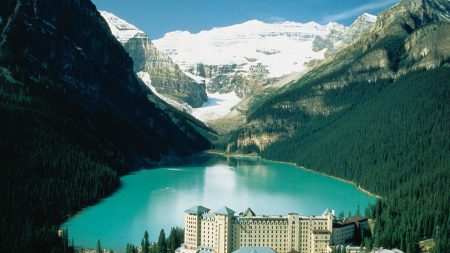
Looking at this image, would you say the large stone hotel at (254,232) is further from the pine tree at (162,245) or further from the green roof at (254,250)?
the green roof at (254,250)

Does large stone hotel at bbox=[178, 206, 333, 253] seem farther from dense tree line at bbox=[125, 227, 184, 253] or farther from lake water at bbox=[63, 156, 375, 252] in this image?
lake water at bbox=[63, 156, 375, 252]

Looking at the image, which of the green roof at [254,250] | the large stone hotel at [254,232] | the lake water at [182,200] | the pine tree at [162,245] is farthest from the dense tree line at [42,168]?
the green roof at [254,250]

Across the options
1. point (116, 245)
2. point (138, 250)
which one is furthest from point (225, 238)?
point (116, 245)

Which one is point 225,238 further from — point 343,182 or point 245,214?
point 343,182

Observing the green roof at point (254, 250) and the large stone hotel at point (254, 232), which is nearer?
the green roof at point (254, 250)

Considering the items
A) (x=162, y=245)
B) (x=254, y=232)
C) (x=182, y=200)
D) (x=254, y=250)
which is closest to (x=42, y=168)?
(x=182, y=200)

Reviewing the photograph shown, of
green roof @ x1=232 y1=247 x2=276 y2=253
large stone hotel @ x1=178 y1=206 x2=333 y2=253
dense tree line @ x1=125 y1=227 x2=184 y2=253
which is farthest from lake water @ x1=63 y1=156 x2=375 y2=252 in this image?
green roof @ x1=232 y1=247 x2=276 y2=253

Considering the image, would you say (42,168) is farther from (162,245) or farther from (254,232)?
(254,232)
